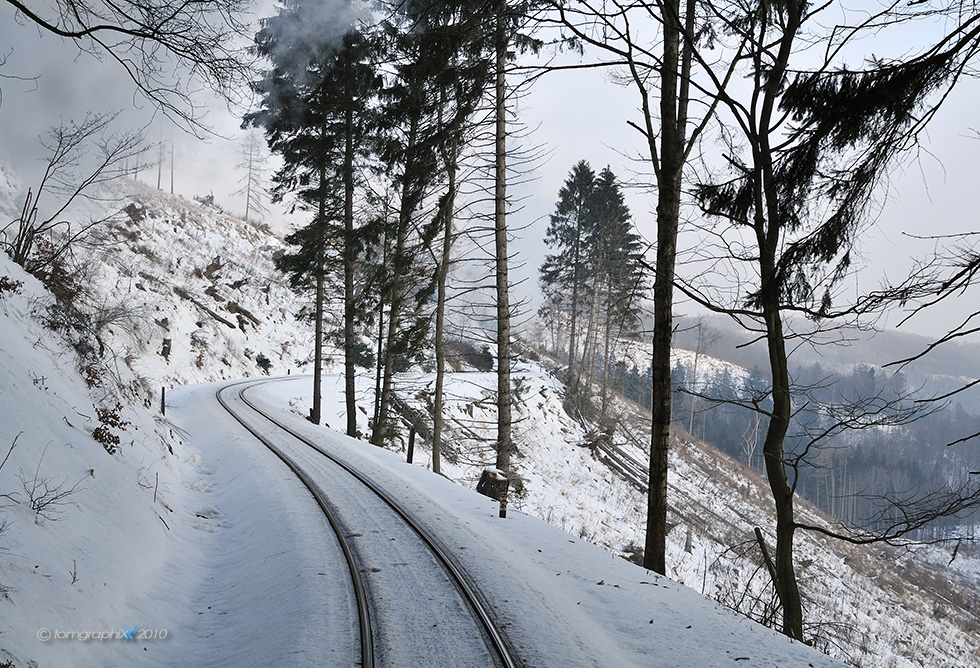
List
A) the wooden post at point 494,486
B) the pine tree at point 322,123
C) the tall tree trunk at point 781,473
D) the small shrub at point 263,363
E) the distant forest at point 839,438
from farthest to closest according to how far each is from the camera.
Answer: the small shrub at point 263,363, the pine tree at point 322,123, the wooden post at point 494,486, the distant forest at point 839,438, the tall tree trunk at point 781,473

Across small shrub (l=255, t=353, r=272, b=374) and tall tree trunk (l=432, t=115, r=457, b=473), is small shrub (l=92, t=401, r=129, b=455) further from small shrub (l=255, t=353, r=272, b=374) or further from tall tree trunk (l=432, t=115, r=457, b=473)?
small shrub (l=255, t=353, r=272, b=374)

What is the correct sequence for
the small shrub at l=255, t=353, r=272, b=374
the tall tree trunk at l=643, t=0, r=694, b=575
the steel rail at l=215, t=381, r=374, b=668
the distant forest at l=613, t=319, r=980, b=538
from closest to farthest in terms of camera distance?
the steel rail at l=215, t=381, r=374, b=668, the tall tree trunk at l=643, t=0, r=694, b=575, the distant forest at l=613, t=319, r=980, b=538, the small shrub at l=255, t=353, r=272, b=374

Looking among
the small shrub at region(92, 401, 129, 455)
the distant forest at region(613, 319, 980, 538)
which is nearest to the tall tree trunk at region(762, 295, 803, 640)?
the distant forest at region(613, 319, 980, 538)

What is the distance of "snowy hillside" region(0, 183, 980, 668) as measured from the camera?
15.1 feet

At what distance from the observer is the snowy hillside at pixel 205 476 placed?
4.60 meters

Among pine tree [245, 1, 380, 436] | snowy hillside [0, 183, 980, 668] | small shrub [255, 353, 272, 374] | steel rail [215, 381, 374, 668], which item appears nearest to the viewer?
steel rail [215, 381, 374, 668]

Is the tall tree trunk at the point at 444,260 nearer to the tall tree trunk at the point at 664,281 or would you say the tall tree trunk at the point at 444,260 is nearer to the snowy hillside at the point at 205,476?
the snowy hillside at the point at 205,476

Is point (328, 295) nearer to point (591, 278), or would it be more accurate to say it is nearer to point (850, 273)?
point (591, 278)

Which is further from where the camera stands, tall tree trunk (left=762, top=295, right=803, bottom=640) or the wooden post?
the wooden post

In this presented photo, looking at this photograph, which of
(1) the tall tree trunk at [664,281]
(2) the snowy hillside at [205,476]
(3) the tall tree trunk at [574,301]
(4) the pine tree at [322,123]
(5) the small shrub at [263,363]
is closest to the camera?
(2) the snowy hillside at [205,476]

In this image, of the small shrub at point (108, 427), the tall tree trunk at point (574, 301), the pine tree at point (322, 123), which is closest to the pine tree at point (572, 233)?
the tall tree trunk at point (574, 301)

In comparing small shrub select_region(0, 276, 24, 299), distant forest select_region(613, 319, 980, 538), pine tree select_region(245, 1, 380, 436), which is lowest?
distant forest select_region(613, 319, 980, 538)

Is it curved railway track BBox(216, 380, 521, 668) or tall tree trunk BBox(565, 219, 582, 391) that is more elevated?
tall tree trunk BBox(565, 219, 582, 391)

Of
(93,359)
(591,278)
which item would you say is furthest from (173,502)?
(591,278)
